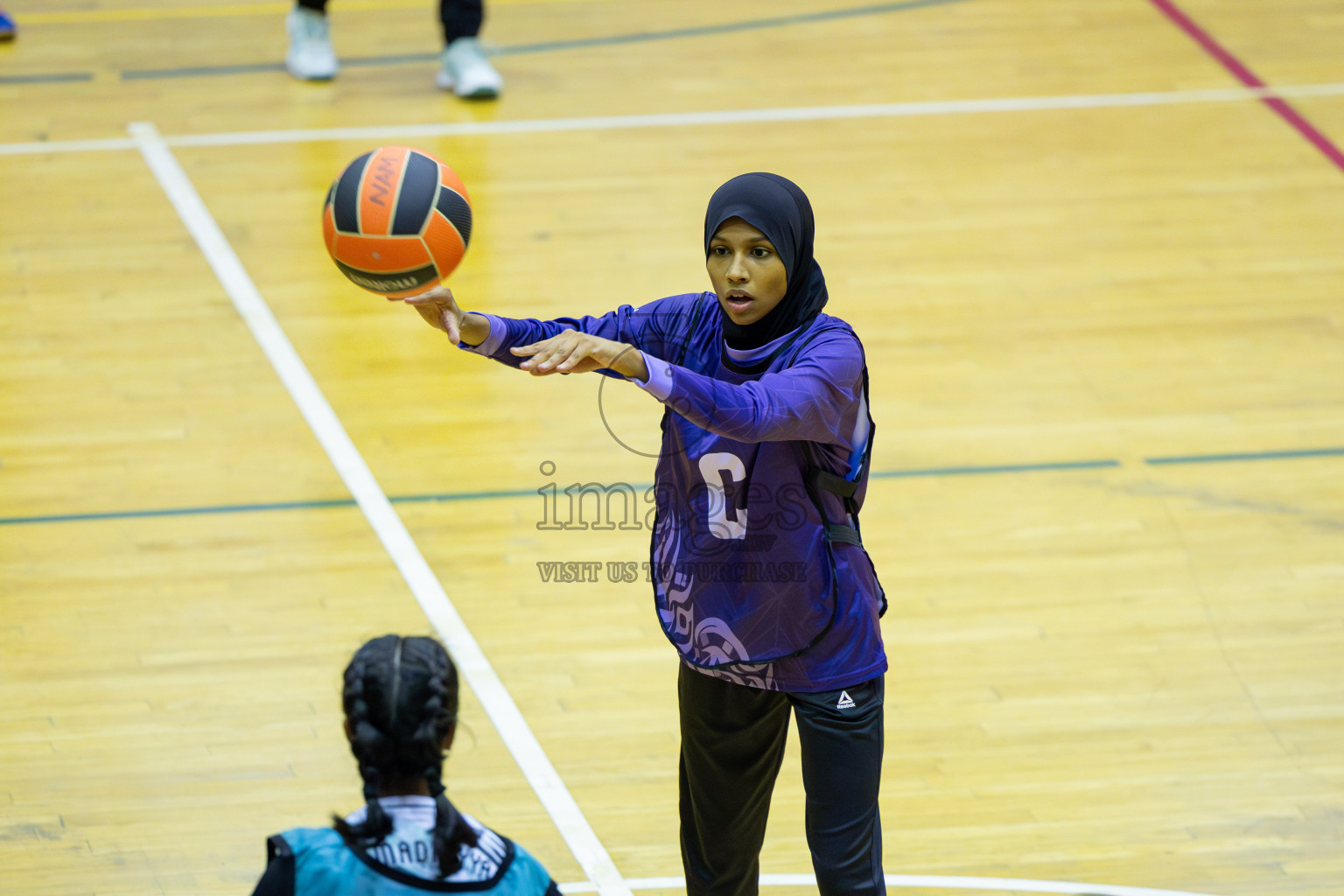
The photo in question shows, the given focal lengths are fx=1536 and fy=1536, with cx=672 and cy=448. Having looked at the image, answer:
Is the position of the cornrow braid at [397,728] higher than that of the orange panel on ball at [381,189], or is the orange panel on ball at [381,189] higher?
the orange panel on ball at [381,189]

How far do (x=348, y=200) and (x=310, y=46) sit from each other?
212 inches

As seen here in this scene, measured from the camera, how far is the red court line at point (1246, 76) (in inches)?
298

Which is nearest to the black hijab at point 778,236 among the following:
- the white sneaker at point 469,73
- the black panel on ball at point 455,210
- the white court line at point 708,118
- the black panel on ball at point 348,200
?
the black panel on ball at point 455,210

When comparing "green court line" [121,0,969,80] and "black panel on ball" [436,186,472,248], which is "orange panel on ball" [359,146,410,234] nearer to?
"black panel on ball" [436,186,472,248]

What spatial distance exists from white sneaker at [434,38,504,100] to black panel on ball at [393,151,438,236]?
4.78 metres

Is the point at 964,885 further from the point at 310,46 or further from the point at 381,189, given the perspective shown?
the point at 310,46

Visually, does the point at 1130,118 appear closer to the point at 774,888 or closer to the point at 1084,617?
the point at 1084,617

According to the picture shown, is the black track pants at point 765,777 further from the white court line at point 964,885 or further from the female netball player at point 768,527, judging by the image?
the white court line at point 964,885

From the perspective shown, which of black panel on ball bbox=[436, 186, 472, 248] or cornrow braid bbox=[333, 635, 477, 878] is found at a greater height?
black panel on ball bbox=[436, 186, 472, 248]

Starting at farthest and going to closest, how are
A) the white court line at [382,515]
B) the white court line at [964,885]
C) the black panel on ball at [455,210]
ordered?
the white court line at [382,515] < the white court line at [964,885] < the black panel on ball at [455,210]

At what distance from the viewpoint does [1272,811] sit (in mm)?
3963

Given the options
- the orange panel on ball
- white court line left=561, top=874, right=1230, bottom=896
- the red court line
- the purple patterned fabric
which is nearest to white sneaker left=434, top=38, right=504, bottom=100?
the red court line

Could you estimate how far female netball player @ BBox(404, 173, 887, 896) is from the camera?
8.96 ft

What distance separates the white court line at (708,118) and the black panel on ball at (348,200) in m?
4.41
